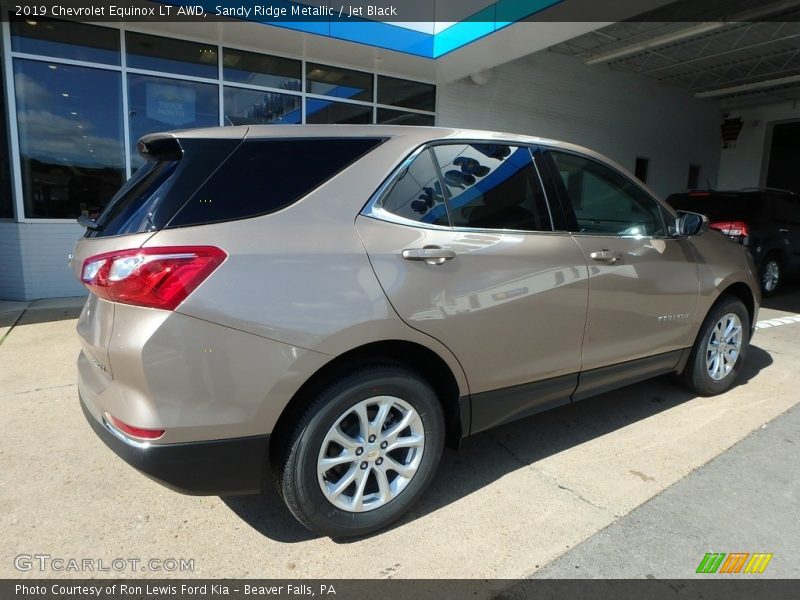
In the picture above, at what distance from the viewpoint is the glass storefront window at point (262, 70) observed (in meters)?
8.28

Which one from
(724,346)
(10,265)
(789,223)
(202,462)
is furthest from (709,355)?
(10,265)

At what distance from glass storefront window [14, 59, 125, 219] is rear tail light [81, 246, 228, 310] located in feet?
22.1

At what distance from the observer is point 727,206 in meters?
8.34

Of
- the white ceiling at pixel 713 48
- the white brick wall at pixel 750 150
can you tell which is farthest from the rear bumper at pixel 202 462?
the white brick wall at pixel 750 150

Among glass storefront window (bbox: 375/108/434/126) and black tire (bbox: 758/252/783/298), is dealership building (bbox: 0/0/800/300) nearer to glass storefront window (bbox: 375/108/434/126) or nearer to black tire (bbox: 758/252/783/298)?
glass storefront window (bbox: 375/108/434/126)

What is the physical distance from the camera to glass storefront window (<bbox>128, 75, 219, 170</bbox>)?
7676mm

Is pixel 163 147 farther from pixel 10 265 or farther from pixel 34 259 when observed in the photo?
pixel 10 265

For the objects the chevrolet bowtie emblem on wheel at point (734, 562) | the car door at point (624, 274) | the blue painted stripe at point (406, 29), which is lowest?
the chevrolet bowtie emblem on wheel at point (734, 562)

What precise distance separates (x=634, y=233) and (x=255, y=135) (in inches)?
95.6

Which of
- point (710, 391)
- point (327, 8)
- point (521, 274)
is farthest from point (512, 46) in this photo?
point (521, 274)

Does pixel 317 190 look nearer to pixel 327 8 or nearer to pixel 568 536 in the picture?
pixel 568 536

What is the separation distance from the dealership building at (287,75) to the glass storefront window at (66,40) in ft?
0.05

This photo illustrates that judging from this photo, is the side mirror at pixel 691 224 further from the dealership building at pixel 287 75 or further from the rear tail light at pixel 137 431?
the dealership building at pixel 287 75

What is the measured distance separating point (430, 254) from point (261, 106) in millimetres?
7437
